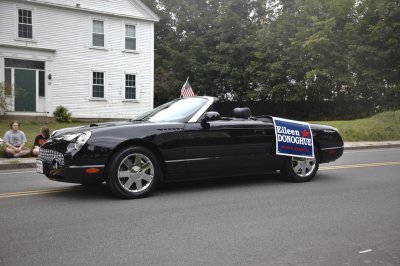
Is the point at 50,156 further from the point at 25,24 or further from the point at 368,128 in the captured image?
the point at 25,24

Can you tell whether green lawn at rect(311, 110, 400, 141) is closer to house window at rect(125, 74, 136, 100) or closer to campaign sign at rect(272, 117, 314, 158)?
campaign sign at rect(272, 117, 314, 158)

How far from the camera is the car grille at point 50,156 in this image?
21.3 ft

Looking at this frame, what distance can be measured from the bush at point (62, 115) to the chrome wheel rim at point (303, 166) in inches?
758

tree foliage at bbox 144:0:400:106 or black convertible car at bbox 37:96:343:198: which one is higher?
tree foliage at bbox 144:0:400:106

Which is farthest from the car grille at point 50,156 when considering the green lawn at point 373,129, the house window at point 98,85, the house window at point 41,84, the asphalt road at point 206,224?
the house window at point 98,85

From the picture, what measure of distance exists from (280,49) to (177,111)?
101ft

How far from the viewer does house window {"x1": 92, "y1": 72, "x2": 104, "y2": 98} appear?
27766mm

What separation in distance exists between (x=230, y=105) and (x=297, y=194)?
30.9m

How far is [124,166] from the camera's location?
261 inches

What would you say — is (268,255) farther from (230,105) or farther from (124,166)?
(230,105)

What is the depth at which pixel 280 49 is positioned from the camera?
36781 millimetres

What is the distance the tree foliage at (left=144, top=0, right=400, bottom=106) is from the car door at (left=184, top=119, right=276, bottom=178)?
24.5 m

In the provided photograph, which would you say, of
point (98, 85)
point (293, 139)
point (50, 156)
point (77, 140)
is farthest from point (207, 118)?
point (98, 85)

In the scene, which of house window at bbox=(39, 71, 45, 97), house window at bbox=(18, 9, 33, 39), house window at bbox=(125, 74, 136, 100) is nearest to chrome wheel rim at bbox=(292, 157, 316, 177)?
house window at bbox=(39, 71, 45, 97)
